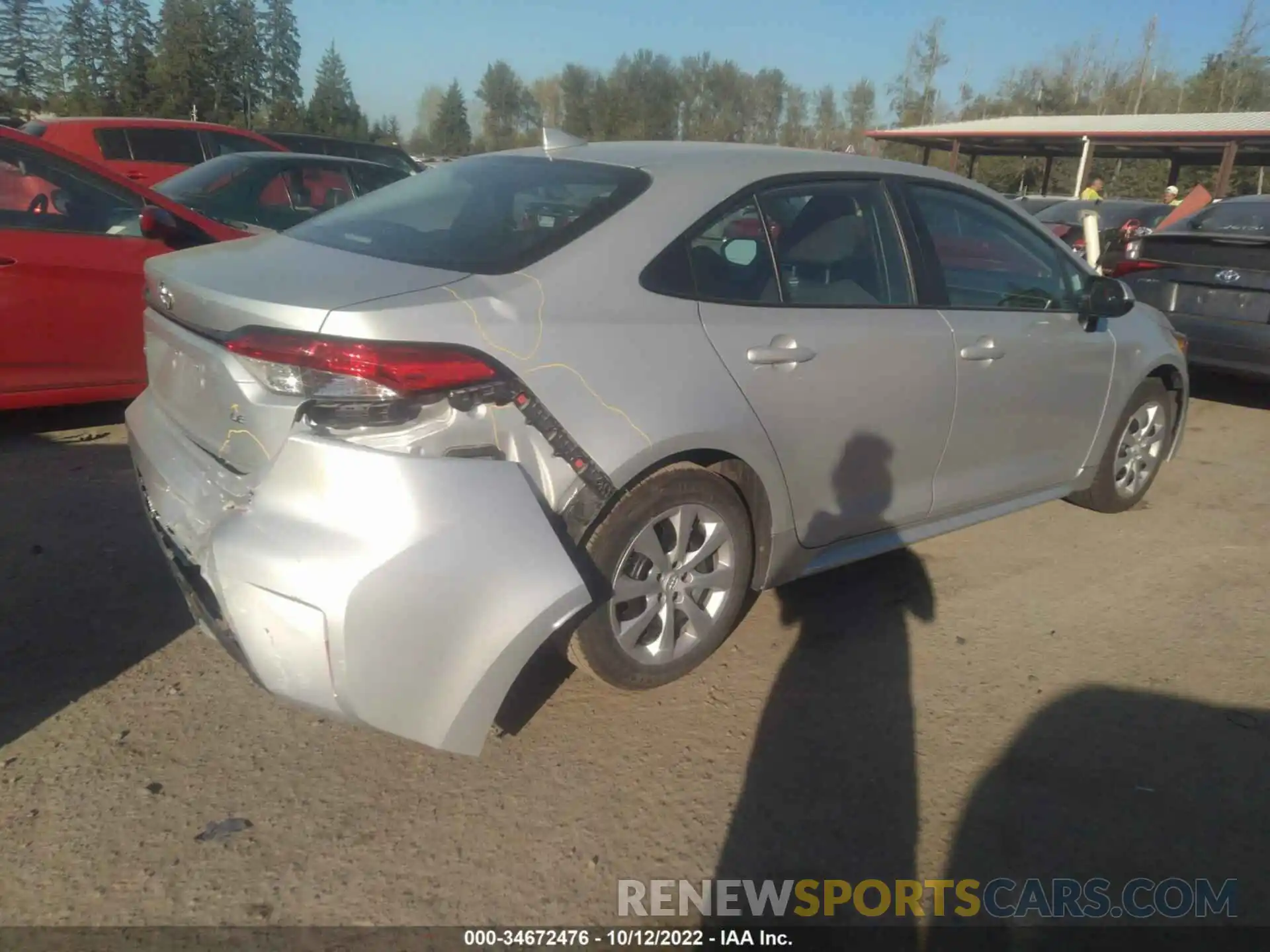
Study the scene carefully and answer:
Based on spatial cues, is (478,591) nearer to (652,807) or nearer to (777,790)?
(652,807)

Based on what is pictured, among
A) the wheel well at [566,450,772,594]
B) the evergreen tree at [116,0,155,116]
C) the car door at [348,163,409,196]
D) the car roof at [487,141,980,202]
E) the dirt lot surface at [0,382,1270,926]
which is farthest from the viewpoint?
the evergreen tree at [116,0,155,116]

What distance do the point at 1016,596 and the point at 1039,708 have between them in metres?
0.89

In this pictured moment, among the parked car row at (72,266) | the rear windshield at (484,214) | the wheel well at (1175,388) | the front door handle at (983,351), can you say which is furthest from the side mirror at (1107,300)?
the parked car row at (72,266)

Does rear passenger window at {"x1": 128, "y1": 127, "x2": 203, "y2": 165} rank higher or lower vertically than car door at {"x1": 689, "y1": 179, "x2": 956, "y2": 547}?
higher

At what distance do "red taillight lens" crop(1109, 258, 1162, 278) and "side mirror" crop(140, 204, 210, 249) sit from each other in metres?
6.24

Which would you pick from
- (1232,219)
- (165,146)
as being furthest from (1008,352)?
(165,146)

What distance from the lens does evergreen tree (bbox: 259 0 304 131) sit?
148ft

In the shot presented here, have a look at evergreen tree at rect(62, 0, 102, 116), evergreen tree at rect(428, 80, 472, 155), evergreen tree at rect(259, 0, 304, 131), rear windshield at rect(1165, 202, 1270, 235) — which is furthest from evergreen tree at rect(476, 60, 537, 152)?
rear windshield at rect(1165, 202, 1270, 235)

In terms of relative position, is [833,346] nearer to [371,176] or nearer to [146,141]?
[371,176]

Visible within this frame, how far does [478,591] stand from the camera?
2354 mm

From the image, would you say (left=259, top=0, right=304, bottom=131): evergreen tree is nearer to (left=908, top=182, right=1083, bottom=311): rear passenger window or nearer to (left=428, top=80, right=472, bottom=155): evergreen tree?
(left=428, top=80, right=472, bottom=155): evergreen tree

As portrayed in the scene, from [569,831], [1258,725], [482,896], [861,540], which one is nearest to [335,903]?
[482,896]

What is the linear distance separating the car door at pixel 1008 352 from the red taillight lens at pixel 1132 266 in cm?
338

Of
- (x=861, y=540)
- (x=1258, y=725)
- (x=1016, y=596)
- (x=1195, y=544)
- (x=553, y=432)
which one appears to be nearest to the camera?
(x=553, y=432)
